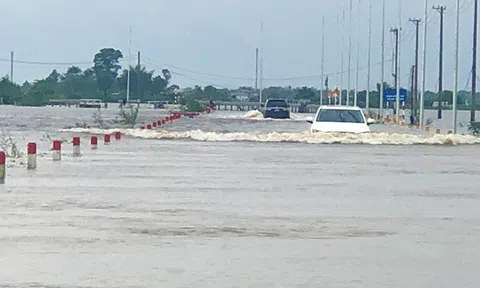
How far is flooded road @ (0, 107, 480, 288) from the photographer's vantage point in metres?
11.5

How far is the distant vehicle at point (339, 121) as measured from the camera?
42.8 m

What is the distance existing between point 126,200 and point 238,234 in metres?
4.68

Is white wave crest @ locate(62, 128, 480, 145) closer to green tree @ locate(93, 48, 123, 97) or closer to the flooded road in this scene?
the flooded road

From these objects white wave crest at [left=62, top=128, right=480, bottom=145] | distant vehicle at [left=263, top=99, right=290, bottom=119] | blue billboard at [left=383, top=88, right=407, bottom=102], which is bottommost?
white wave crest at [left=62, top=128, right=480, bottom=145]

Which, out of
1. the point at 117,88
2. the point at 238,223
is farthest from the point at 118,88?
the point at 238,223

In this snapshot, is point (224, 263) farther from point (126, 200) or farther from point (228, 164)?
point (228, 164)

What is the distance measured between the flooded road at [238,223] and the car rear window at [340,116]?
12.0 m

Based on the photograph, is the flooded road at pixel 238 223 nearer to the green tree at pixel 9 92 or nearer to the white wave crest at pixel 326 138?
the white wave crest at pixel 326 138

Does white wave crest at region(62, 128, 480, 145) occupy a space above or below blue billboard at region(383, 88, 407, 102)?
below

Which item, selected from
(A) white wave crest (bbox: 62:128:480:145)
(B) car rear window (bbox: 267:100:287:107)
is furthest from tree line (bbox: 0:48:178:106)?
(A) white wave crest (bbox: 62:128:480:145)

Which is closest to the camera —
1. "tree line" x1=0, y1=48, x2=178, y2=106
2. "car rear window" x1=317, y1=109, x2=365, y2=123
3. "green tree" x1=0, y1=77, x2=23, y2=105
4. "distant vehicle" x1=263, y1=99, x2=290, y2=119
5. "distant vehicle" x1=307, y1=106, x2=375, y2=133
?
"distant vehicle" x1=307, y1=106, x2=375, y2=133

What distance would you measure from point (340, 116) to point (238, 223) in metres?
27.5

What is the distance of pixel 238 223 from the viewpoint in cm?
1592

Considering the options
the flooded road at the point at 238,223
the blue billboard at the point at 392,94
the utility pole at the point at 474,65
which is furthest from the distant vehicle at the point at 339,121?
the blue billboard at the point at 392,94
